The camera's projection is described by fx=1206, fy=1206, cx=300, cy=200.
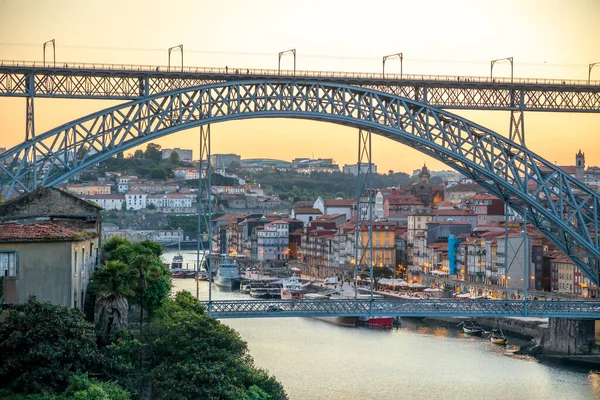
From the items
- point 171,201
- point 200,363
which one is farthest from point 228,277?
point 171,201

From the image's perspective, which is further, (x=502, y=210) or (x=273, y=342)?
(x=502, y=210)

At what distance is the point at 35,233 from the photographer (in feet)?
86.2

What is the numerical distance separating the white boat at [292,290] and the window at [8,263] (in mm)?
39990

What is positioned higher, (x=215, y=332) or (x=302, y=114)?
(x=302, y=114)

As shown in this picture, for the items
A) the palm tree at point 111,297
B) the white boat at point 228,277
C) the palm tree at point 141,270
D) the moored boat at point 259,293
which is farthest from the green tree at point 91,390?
the white boat at point 228,277

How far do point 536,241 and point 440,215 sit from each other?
2004 cm

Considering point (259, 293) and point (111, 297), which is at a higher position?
point (111, 297)

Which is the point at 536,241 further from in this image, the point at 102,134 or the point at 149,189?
the point at 149,189

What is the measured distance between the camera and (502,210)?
83312 mm

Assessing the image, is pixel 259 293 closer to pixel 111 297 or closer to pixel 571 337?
pixel 571 337

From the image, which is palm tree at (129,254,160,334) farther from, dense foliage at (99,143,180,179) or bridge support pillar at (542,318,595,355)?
dense foliage at (99,143,180,179)

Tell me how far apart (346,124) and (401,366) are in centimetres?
927

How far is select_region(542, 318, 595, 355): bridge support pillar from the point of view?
142 ft

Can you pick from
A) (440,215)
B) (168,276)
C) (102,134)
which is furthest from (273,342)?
(440,215)
